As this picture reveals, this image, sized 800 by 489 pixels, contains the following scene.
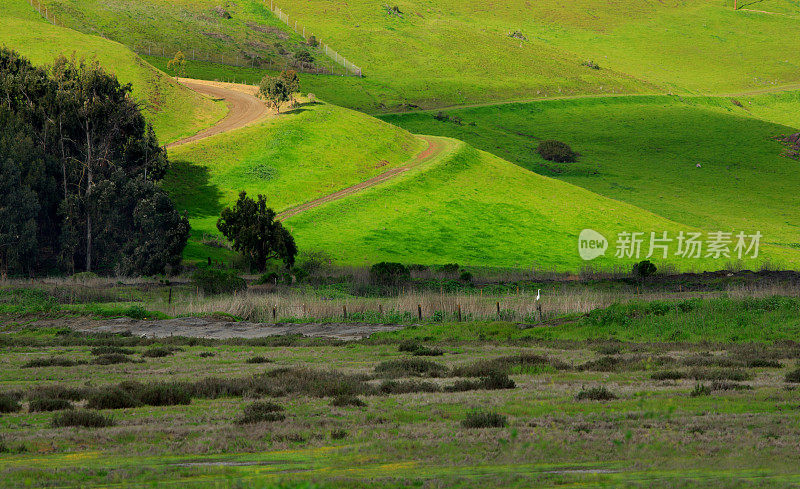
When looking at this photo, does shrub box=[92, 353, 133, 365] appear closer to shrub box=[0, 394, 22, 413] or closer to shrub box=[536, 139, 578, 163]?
shrub box=[0, 394, 22, 413]

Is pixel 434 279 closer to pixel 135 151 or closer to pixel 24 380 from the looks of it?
pixel 135 151

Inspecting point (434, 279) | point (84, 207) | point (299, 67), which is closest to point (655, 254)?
point (434, 279)

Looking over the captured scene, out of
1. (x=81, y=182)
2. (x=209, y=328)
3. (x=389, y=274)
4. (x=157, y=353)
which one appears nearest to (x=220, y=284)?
(x=209, y=328)

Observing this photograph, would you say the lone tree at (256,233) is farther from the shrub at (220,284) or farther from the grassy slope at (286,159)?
the grassy slope at (286,159)

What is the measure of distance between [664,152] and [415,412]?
152 meters

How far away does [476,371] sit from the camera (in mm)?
24094

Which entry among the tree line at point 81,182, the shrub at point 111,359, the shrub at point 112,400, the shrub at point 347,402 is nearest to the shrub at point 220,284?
the tree line at point 81,182

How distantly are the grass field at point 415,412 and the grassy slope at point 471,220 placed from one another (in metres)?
46.8

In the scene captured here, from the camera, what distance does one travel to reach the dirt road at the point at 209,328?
41.7 metres

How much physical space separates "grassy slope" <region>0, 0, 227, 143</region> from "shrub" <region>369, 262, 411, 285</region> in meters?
49.4

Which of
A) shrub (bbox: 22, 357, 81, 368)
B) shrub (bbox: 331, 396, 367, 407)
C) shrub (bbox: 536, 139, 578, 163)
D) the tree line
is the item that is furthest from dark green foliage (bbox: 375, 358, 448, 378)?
shrub (bbox: 536, 139, 578, 163)

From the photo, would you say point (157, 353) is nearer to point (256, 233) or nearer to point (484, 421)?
point (484, 421)

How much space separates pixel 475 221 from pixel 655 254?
2178 centimetres

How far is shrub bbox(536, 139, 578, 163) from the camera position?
146250 mm
